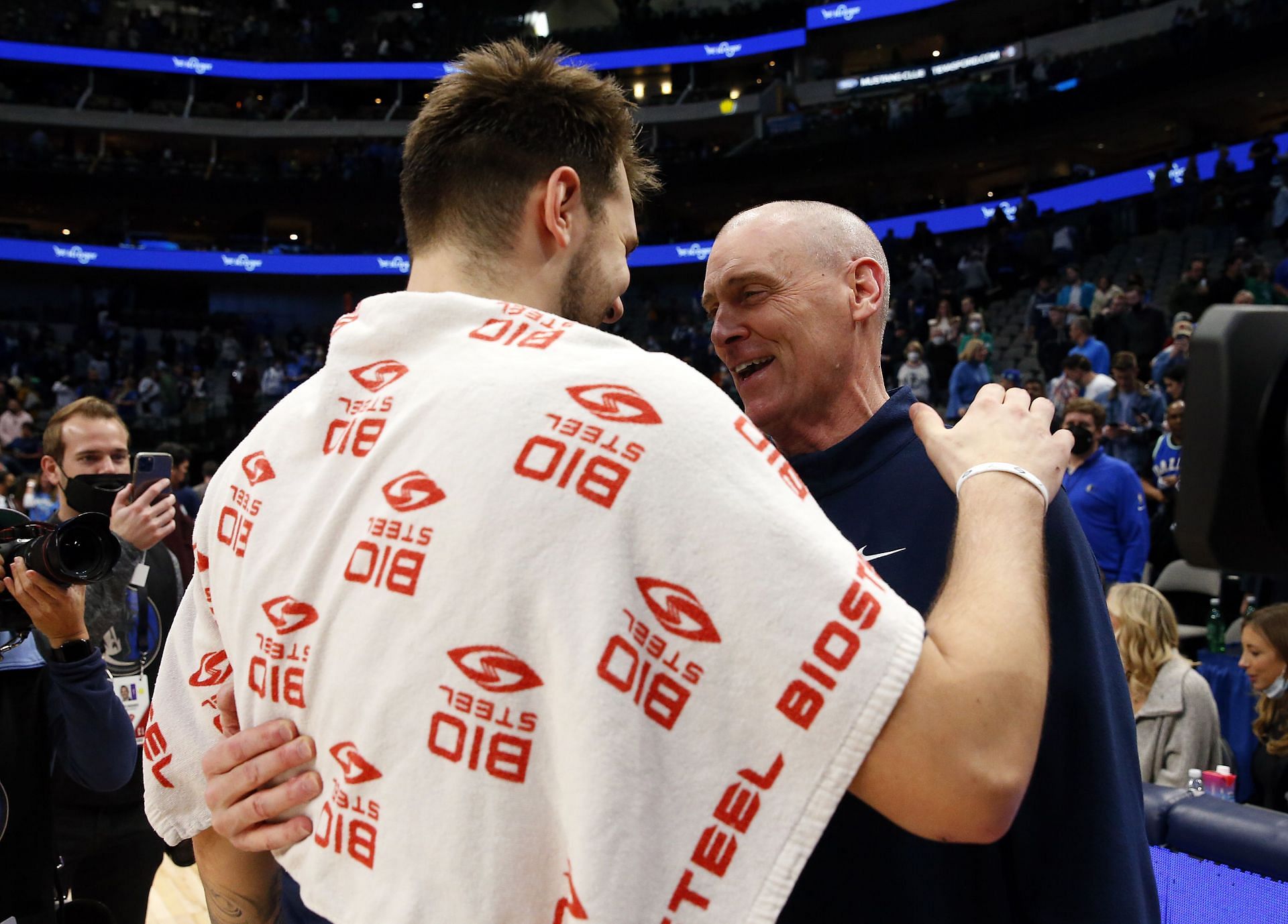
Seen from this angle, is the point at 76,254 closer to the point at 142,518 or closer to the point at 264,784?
the point at 142,518

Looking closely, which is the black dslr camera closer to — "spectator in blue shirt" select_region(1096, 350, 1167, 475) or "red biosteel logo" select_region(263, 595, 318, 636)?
"red biosteel logo" select_region(263, 595, 318, 636)

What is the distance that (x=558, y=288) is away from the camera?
1.13 m

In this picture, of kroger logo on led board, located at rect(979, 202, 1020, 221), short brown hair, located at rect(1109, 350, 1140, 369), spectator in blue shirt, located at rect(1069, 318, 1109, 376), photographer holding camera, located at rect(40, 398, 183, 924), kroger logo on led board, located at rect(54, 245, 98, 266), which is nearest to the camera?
photographer holding camera, located at rect(40, 398, 183, 924)

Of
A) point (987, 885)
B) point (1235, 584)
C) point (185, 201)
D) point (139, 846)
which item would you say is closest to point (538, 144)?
point (987, 885)

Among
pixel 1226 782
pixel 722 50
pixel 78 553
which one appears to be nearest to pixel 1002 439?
pixel 78 553

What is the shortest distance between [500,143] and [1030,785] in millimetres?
990

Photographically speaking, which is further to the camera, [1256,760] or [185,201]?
[185,201]

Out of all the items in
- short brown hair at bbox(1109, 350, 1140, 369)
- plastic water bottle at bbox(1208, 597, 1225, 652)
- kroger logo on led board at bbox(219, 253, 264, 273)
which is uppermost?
kroger logo on led board at bbox(219, 253, 264, 273)

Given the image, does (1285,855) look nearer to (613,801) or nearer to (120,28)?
(613,801)

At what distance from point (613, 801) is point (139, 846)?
8.79ft

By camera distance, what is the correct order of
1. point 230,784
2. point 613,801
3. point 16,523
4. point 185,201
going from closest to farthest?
point 613,801 → point 230,784 → point 16,523 → point 185,201

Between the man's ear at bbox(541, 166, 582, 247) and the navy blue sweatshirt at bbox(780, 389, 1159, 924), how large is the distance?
2.13 feet

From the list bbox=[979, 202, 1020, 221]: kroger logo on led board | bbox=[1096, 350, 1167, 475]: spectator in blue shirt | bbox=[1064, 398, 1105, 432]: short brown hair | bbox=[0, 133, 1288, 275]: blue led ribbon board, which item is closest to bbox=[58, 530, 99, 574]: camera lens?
bbox=[1064, 398, 1105, 432]: short brown hair

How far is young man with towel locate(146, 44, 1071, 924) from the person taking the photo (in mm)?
832
